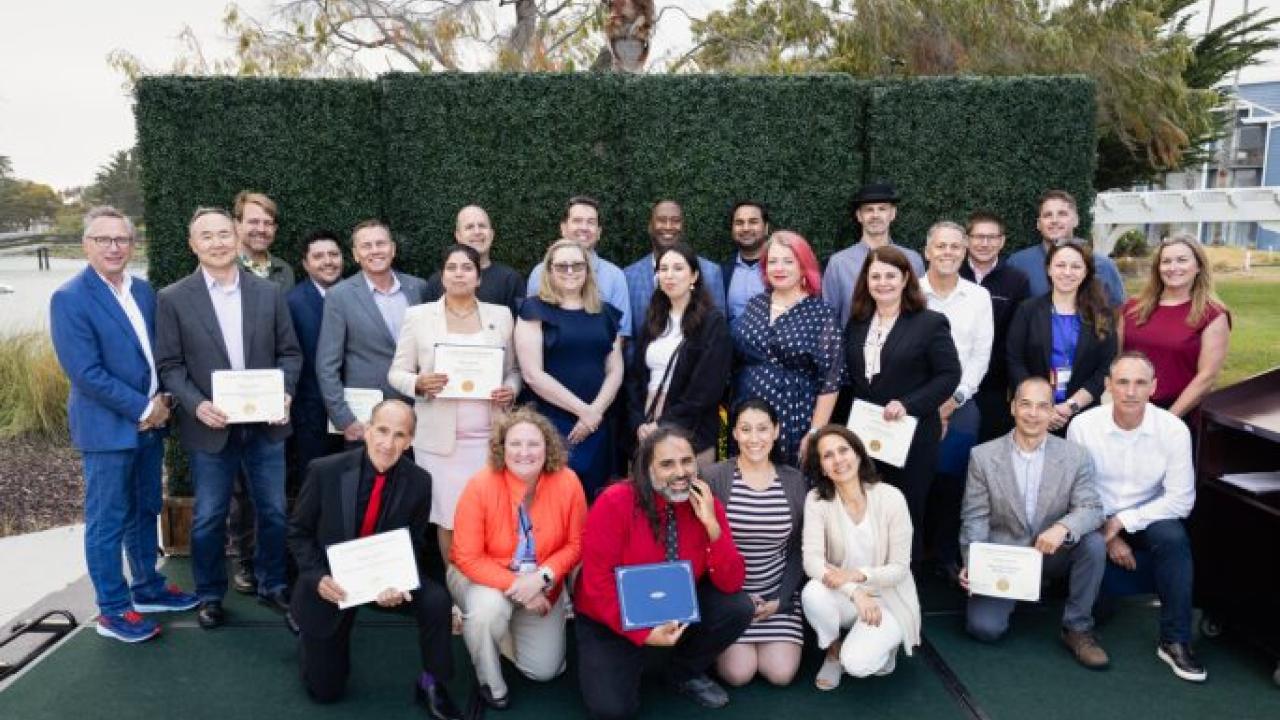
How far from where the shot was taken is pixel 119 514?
13.9ft

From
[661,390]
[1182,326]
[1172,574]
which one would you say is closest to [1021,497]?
[1172,574]

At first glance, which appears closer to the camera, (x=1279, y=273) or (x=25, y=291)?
(x=25, y=291)

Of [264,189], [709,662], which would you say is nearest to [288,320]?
[264,189]

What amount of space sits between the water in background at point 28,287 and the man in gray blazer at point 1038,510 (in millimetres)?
4450

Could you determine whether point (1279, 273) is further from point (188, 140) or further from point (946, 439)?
point (188, 140)

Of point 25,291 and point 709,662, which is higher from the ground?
point 25,291

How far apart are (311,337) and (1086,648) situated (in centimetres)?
424

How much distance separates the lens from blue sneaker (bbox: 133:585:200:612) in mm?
4645

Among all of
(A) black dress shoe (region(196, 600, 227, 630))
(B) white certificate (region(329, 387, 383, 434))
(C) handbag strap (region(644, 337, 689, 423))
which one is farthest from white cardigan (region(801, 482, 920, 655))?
(A) black dress shoe (region(196, 600, 227, 630))

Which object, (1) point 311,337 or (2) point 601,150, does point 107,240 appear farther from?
(2) point 601,150

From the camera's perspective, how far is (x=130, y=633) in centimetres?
432

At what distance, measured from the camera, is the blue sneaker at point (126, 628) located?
14.2ft

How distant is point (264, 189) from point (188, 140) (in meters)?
0.52

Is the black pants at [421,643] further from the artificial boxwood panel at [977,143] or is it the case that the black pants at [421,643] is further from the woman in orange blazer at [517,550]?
the artificial boxwood panel at [977,143]
